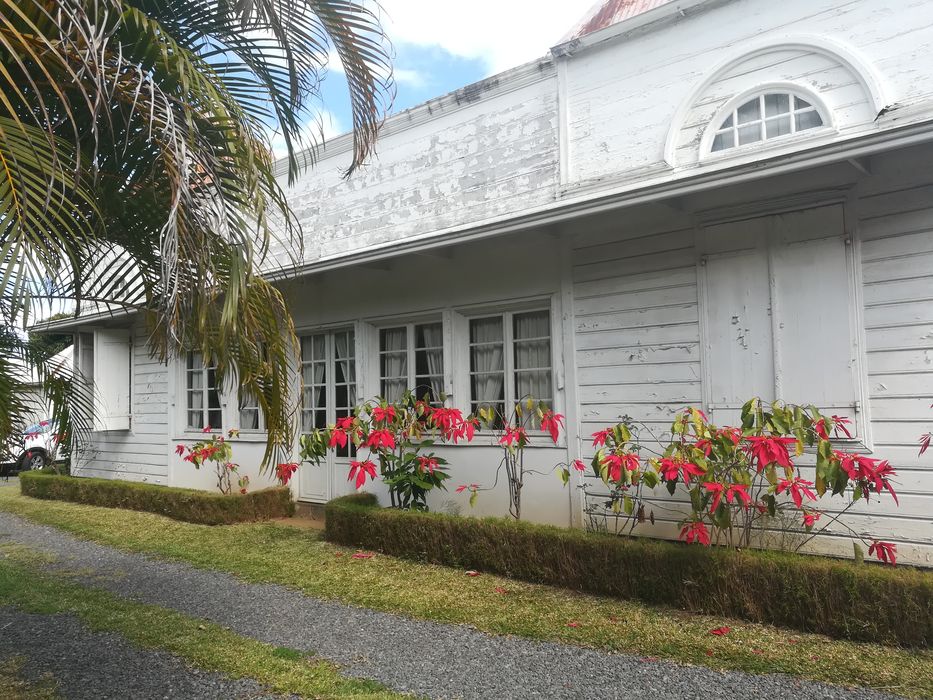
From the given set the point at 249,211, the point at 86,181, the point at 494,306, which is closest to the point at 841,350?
the point at 494,306

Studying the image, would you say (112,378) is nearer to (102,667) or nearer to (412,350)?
(412,350)

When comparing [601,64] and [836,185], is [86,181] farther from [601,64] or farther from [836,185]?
[601,64]

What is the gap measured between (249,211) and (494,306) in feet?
11.1

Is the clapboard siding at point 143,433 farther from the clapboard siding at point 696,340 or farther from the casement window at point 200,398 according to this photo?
the clapboard siding at point 696,340

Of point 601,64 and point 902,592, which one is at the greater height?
point 601,64

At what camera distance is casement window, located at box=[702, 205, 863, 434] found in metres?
4.68

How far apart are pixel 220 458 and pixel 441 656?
18.0ft

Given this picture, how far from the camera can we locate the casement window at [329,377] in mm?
8039

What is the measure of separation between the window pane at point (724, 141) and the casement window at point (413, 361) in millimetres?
3160

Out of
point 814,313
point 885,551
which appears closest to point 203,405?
point 814,313

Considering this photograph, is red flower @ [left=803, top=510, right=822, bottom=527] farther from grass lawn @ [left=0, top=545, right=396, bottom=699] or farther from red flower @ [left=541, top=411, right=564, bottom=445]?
grass lawn @ [left=0, top=545, right=396, bottom=699]

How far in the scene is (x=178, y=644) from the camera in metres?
3.97

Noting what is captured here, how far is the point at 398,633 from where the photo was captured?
4.16 metres

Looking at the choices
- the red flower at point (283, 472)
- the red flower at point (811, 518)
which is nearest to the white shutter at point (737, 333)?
the red flower at point (811, 518)
